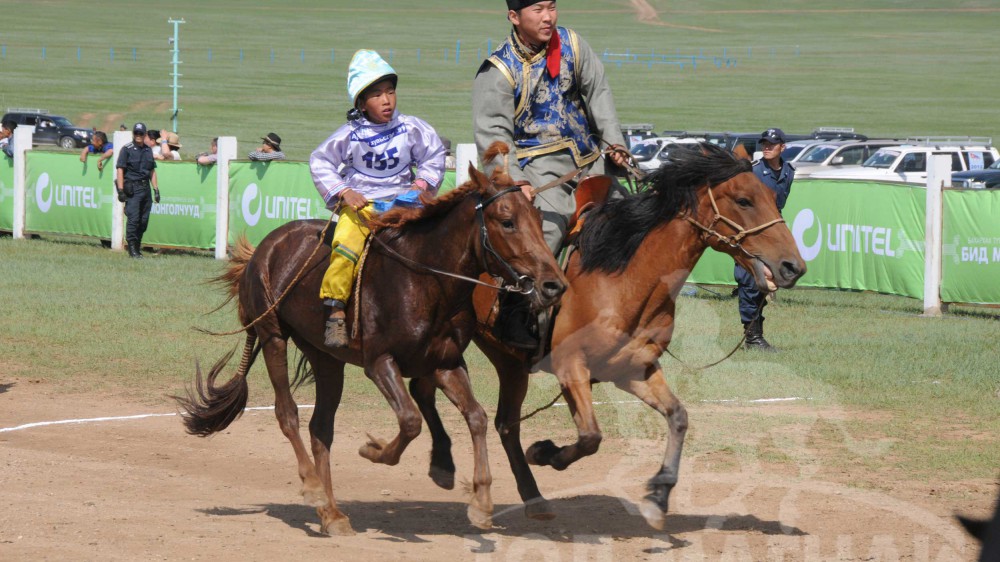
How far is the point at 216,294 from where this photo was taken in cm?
1727

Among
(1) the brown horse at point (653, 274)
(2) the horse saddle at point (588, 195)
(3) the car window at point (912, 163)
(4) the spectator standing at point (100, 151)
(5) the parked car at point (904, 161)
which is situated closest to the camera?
(1) the brown horse at point (653, 274)

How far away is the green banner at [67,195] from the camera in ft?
76.0

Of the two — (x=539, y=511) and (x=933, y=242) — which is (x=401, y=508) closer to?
(x=539, y=511)

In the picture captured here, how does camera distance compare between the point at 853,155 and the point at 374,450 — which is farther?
the point at 853,155

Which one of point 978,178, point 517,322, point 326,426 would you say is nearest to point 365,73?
Result: point 517,322

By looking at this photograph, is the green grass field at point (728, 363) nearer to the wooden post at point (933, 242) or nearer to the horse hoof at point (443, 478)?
the wooden post at point (933, 242)

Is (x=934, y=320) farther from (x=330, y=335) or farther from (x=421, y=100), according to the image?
(x=421, y=100)

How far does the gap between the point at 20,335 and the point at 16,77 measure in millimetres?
59552

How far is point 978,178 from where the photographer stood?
30062 mm

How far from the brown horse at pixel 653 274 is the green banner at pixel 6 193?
19726 millimetres

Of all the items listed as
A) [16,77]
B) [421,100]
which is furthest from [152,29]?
[421,100]

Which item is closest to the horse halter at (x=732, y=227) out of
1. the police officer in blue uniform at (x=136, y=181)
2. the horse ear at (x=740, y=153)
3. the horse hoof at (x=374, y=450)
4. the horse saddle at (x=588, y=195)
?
the horse ear at (x=740, y=153)

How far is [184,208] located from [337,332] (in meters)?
16.0

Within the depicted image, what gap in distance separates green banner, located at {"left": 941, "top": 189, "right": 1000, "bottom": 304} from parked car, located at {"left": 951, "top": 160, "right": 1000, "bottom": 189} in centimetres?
1400
